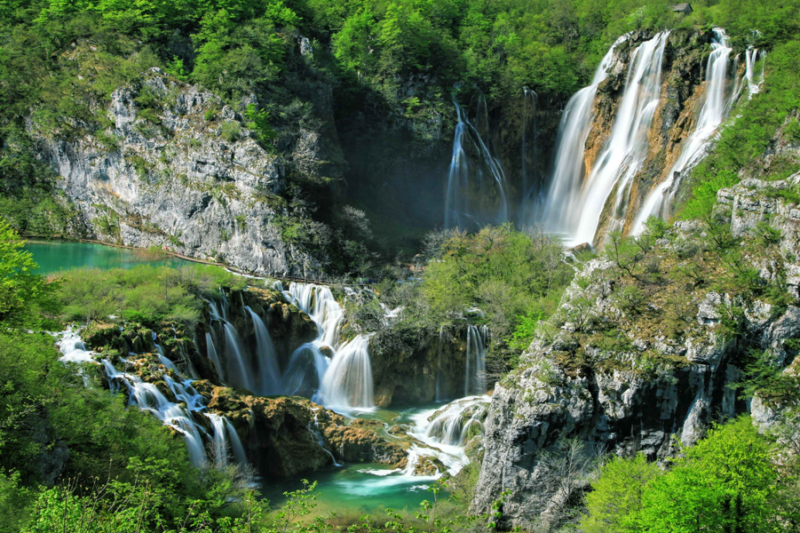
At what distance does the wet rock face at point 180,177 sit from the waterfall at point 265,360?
26.2 ft

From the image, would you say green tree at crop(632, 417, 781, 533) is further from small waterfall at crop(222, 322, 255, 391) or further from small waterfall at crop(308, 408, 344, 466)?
small waterfall at crop(222, 322, 255, 391)

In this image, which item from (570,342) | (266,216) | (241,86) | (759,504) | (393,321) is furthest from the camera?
(241,86)

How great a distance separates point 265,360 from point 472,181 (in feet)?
100.0

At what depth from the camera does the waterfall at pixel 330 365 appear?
32.9m

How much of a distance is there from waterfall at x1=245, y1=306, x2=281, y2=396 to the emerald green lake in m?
8.18

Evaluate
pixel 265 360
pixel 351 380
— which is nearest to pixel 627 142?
pixel 351 380

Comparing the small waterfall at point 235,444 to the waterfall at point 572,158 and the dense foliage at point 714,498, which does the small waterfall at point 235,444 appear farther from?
the waterfall at point 572,158

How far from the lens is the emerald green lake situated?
38031 mm

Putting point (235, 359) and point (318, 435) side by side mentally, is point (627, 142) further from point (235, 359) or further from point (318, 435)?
point (318, 435)

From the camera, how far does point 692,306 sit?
21.3 m

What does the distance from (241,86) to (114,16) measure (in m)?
14.1

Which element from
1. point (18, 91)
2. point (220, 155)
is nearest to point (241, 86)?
point (220, 155)

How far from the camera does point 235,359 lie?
31.5 m

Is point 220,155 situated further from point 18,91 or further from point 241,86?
point 18,91
